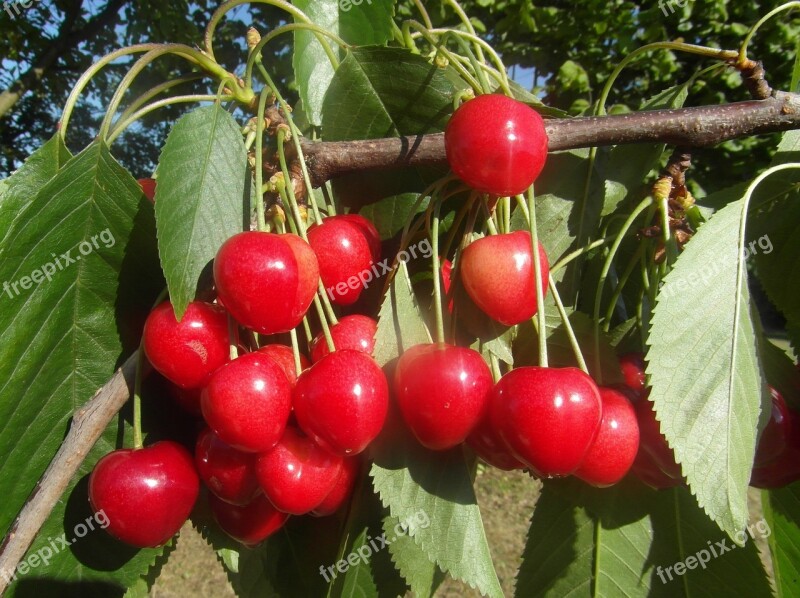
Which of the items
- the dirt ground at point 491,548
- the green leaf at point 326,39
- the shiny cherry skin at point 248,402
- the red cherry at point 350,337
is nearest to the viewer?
the shiny cherry skin at point 248,402

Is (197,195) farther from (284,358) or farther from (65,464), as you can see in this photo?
(65,464)

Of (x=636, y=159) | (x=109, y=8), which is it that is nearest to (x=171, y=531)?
(x=636, y=159)

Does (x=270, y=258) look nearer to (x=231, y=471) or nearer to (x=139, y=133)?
(x=231, y=471)

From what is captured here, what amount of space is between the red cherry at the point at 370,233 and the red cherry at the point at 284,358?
Result: 6.6 inches

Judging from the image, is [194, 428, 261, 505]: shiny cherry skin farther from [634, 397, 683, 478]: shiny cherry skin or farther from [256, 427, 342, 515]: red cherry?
[634, 397, 683, 478]: shiny cherry skin

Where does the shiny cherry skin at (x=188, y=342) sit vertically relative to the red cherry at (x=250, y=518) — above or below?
above

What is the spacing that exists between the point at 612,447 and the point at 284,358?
40 centimetres

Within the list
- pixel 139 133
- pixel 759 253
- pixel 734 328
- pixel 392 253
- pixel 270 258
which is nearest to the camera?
pixel 270 258

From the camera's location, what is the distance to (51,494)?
0.66 m

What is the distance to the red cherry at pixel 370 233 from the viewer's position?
79 centimetres

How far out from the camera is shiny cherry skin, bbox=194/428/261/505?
71 centimetres

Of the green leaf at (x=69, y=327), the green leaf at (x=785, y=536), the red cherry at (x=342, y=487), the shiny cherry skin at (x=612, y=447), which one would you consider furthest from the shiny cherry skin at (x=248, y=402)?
the green leaf at (x=785, y=536)

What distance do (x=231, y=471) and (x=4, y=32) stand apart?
19.8 ft

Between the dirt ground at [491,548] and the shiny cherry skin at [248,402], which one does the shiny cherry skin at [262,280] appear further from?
the dirt ground at [491,548]
